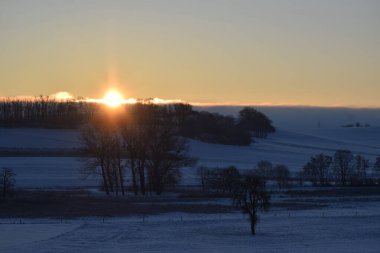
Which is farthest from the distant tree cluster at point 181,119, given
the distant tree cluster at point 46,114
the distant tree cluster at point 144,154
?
the distant tree cluster at point 144,154

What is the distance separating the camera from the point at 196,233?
32.1 meters

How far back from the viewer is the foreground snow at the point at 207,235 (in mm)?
27141

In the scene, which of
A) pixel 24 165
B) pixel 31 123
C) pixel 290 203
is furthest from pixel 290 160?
pixel 31 123

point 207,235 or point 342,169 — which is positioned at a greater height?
point 342,169

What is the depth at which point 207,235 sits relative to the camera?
1238 inches

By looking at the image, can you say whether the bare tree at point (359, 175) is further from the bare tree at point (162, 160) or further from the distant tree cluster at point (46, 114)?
the distant tree cluster at point (46, 114)

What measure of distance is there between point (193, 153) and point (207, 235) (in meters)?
77.4

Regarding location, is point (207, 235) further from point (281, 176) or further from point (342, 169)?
point (342, 169)

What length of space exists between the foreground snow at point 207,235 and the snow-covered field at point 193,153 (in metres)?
30.7

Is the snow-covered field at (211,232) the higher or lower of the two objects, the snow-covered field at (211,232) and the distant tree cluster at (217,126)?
the lower

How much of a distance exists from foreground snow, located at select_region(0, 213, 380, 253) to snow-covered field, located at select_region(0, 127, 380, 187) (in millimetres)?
30672

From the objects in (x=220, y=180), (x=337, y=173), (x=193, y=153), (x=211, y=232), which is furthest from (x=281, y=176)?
(x=193, y=153)

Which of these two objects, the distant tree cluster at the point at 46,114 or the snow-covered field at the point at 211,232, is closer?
the snow-covered field at the point at 211,232

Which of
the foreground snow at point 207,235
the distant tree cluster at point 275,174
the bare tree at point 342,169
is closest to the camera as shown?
the foreground snow at point 207,235
